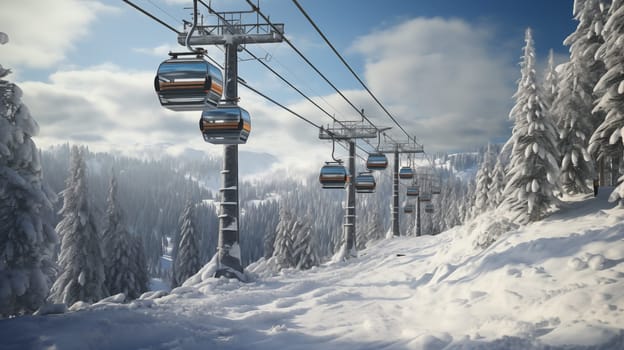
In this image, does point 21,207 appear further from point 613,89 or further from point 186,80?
point 613,89

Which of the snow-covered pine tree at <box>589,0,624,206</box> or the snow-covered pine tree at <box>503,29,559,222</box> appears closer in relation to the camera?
the snow-covered pine tree at <box>589,0,624,206</box>

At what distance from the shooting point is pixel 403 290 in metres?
10.9

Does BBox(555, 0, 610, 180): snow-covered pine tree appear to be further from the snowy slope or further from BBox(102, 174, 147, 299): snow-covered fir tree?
BBox(102, 174, 147, 299): snow-covered fir tree

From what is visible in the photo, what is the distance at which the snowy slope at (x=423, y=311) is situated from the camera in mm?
5305

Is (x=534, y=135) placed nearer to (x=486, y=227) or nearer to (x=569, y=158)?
(x=569, y=158)

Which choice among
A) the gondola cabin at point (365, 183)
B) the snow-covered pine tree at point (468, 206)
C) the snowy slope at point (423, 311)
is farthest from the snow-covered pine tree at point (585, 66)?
the snow-covered pine tree at point (468, 206)

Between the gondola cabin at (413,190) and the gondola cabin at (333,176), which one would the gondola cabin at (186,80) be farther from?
the gondola cabin at (413,190)

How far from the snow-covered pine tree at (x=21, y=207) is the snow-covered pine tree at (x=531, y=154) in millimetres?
17914

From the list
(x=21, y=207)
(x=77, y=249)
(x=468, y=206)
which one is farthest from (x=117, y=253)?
(x=468, y=206)

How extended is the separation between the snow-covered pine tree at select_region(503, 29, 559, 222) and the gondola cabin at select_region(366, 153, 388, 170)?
412 inches

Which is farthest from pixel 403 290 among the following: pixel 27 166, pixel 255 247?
pixel 255 247

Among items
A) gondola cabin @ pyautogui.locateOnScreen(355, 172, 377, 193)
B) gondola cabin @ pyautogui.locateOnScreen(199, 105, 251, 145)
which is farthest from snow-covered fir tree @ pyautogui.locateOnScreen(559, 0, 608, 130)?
gondola cabin @ pyautogui.locateOnScreen(199, 105, 251, 145)

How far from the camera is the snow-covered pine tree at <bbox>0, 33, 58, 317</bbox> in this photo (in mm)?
13703

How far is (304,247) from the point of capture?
144 ft
